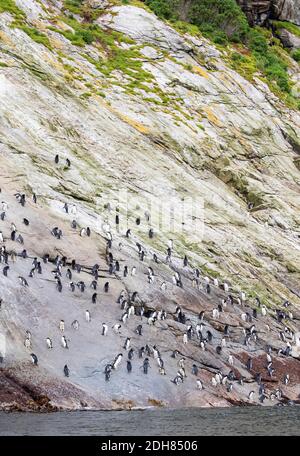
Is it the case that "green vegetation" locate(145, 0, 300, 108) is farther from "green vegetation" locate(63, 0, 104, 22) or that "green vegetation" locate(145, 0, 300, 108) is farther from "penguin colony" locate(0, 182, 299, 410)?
"penguin colony" locate(0, 182, 299, 410)

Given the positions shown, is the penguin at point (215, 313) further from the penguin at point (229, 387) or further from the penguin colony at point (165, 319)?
the penguin at point (229, 387)

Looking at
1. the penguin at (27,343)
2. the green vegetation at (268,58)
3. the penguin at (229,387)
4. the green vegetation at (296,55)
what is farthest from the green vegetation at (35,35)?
the green vegetation at (296,55)

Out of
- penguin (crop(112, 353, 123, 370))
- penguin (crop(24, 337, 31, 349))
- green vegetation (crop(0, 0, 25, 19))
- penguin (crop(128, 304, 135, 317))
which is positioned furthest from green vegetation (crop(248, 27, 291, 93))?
penguin (crop(24, 337, 31, 349))

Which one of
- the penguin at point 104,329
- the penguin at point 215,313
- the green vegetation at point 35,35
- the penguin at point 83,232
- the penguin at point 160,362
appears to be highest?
the green vegetation at point 35,35

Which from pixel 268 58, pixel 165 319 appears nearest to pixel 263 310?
pixel 165 319

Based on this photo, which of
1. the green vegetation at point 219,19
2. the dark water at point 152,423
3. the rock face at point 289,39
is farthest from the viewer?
the rock face at point 289,39

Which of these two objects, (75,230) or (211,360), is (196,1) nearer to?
(75,230)

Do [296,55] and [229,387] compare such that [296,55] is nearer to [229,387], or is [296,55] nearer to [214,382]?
[229,387]
